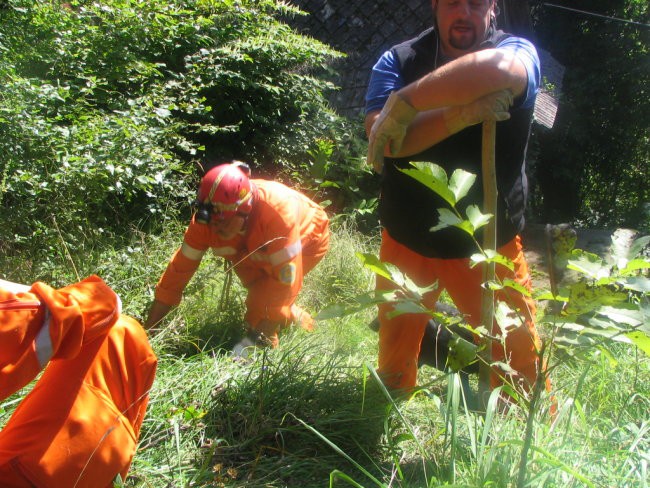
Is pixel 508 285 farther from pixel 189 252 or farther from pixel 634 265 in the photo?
pixel 189 252

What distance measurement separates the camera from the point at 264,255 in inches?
140

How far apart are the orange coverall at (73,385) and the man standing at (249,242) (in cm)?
136

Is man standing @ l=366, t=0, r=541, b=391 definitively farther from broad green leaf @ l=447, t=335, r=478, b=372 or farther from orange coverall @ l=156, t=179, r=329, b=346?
orange coverall @ l=156, t=179, r=329, b=346

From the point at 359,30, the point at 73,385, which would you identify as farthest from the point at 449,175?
the point at 359,30

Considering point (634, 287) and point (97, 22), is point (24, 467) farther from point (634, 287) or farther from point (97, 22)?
point (97, 22)

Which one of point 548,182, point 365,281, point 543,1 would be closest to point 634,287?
point 365,281

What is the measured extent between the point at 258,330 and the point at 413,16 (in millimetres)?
6469

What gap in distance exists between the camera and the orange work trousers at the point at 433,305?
240 cm

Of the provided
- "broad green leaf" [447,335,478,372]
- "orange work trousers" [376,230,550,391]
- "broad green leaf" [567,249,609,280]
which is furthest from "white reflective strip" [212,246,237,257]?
"broad green leaf" [567,249,609,280]

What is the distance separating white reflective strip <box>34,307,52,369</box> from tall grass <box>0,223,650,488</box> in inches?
27.2

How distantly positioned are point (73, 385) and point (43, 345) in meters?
0.31

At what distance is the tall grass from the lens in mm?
1743

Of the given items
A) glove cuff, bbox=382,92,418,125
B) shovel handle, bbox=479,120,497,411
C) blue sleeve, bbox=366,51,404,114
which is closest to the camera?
shovel handle, bbox=479,120,497,411

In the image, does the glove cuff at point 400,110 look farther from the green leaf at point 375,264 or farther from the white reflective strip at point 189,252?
the white reflective strip at point 189,252
